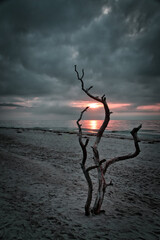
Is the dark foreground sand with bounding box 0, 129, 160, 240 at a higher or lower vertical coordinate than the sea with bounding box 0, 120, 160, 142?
lower

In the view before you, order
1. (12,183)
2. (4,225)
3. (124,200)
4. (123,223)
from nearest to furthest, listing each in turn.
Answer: (4,225), (123,223), (124,200), (12,183)

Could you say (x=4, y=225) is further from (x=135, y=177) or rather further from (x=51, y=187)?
(x=135, y=177)

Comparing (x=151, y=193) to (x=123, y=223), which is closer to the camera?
(x=123, y=223)

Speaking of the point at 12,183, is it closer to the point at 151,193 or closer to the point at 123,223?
the point at 123,223

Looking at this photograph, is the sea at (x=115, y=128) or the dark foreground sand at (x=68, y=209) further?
the sea at (x=115, y=128)

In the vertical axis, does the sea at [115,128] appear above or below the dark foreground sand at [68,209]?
above

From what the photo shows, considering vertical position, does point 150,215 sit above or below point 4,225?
below

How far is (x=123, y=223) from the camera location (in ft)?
13.8

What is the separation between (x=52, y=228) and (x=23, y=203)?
1900 mm

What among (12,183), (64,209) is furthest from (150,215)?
(12,183)

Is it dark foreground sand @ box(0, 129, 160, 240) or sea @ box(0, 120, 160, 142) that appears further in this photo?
sea @ box(0, 120, 160, 142)

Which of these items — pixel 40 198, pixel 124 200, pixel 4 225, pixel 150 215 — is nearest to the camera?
pixel 4 225

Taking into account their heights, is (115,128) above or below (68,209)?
above

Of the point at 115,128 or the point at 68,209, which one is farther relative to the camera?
the point at 115,128
